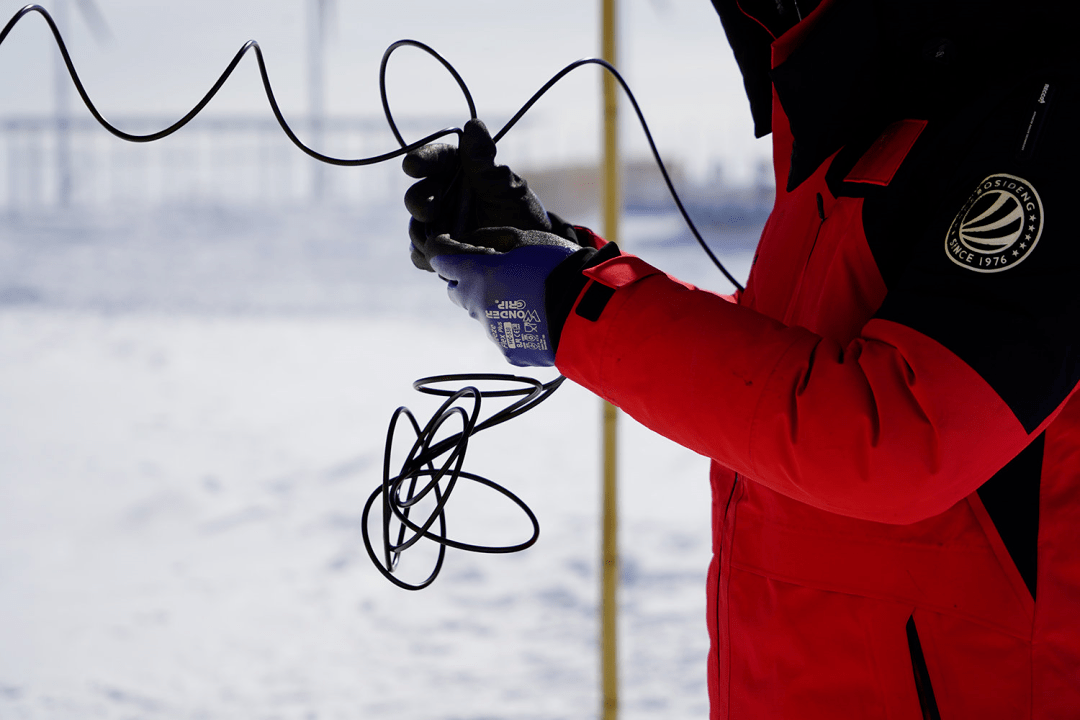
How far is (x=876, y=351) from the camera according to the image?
0.52 meters

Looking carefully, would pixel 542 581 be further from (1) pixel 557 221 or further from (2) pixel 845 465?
(2) pixel 845 465

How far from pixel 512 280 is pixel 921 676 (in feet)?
1.50

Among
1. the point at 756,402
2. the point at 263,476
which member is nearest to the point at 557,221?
the point at 756,402

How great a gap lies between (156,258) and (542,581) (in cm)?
563

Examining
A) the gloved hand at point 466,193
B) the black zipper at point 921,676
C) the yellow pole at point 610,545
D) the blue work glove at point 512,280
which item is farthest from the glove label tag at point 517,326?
the yellow pole at point 610,545

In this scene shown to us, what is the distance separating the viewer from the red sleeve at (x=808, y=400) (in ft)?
1.64

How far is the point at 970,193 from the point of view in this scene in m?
0.52

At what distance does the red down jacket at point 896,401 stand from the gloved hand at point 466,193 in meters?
0.16

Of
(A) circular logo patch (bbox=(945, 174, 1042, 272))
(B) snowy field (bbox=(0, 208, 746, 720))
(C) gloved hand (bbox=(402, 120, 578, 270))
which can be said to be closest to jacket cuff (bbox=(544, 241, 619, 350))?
(C) gloved hand (bbox=(402, 120, 578, 270))

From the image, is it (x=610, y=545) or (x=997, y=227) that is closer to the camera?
(x=997, y=227)

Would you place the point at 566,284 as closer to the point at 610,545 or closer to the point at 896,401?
the point at 896,401

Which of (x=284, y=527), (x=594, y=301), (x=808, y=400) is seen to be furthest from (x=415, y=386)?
(x=284, y=527)

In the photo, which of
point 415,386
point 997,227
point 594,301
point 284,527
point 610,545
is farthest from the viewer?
point 284,527

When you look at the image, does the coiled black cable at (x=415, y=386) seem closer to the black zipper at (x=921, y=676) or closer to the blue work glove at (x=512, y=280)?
the blue work glove at (x=512, y=280)
